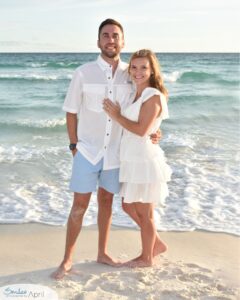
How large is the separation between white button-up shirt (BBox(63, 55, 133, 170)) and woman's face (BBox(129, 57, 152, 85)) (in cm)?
13

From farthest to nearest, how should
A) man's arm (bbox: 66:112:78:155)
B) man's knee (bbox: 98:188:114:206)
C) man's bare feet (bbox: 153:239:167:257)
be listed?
man's bare feet (bbox: 153:239:167:257)
man's knee (bbox: 98:188:114:206)
man's arm (bbox: 66:112:78:155)

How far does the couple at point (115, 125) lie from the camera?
11.8ft

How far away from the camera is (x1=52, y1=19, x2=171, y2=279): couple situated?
3602mm

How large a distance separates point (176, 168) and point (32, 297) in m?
4.26

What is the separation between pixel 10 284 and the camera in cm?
363

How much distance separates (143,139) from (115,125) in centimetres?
22

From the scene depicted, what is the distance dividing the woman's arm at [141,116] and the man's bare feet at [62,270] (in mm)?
1105

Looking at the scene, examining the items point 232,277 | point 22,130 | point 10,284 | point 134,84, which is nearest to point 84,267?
point 10,284

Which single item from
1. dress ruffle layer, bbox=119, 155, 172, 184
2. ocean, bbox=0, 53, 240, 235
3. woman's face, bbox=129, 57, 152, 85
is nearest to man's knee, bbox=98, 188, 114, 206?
dress ruffle layer, bbox=119, 155, 172, 184

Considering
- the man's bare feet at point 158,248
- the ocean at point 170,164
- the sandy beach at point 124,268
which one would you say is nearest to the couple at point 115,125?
the sandy beach at point 124,268

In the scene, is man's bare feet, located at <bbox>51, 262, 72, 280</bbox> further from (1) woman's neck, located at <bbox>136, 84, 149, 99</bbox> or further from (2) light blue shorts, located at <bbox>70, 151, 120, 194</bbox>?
(1) woman's neck, located at <bbox>136, 84, 149, 99</bbox>

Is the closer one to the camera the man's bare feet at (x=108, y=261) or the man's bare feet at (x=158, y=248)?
the man's bare feet at (x=108, y=261)

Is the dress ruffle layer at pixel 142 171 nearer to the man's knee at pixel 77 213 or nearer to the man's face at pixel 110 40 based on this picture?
the man's knee at pixel 77 213

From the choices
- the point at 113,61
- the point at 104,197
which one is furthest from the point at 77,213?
the point at 113,61
